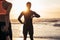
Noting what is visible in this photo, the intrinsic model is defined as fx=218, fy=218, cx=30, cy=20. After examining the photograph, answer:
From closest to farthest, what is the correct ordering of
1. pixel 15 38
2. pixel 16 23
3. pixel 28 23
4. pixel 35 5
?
pixel 28 23
pixel 15 38
pixel 16 23
pixel 35 5

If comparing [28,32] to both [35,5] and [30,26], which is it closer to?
[30,26]

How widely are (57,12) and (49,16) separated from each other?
0.19 m

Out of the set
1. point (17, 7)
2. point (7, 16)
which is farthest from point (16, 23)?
point (7, 16)

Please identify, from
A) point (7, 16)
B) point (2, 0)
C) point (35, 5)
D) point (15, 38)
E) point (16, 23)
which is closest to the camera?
point (7, 16)

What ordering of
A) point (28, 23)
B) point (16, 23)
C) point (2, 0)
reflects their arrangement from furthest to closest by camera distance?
point (16, 23), point (28, 23), point (2, 0)

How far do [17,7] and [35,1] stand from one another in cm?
29

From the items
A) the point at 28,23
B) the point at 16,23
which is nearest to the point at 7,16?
the point at 28,23

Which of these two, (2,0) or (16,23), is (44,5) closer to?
(16,23)

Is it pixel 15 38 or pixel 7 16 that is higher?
pixel 7 16

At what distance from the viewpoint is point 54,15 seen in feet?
11.3

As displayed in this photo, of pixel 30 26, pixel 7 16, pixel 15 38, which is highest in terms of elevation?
pixel 7 16

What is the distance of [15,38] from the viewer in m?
2.23

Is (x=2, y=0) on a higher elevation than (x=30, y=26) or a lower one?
higher

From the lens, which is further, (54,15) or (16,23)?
(54,15)
